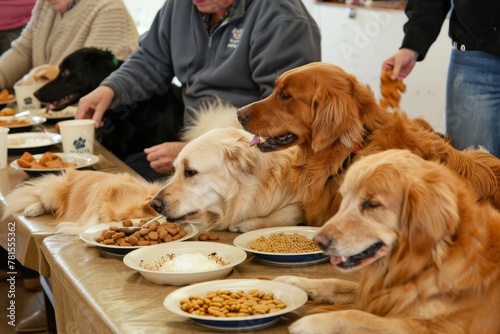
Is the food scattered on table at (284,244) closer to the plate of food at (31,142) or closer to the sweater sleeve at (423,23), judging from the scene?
the sweater sleeve at (423,23)

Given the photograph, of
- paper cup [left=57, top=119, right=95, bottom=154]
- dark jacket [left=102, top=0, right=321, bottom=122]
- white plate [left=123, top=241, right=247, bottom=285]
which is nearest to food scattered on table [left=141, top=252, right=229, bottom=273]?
white plate [left=123, top=241, right=247, bottom=285]

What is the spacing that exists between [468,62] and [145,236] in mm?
1347

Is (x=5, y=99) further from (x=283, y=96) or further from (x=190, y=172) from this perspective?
(x=283, y=96)

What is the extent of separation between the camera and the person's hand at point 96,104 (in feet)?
10.1

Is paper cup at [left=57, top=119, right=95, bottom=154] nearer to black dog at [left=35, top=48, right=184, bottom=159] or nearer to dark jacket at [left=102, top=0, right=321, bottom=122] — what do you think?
dark jacket at [left=102, top=0, right=321, bottom=122]

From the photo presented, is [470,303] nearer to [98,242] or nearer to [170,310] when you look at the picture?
[170,310]

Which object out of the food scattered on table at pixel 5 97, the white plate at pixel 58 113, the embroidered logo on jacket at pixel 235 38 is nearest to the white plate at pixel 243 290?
the embroidered logo on jacket at pixel 235 38

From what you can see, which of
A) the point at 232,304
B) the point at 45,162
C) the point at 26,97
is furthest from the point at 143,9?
the point at 232,304

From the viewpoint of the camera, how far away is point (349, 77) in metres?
1.89

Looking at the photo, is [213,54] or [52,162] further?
[213,54]

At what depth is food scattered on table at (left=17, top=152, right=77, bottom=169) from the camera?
2.67m

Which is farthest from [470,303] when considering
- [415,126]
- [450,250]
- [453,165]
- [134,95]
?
[134,95]

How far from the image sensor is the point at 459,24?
99.7 inches

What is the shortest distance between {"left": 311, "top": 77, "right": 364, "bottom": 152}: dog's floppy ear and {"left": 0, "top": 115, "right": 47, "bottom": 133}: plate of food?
2.09 meters
